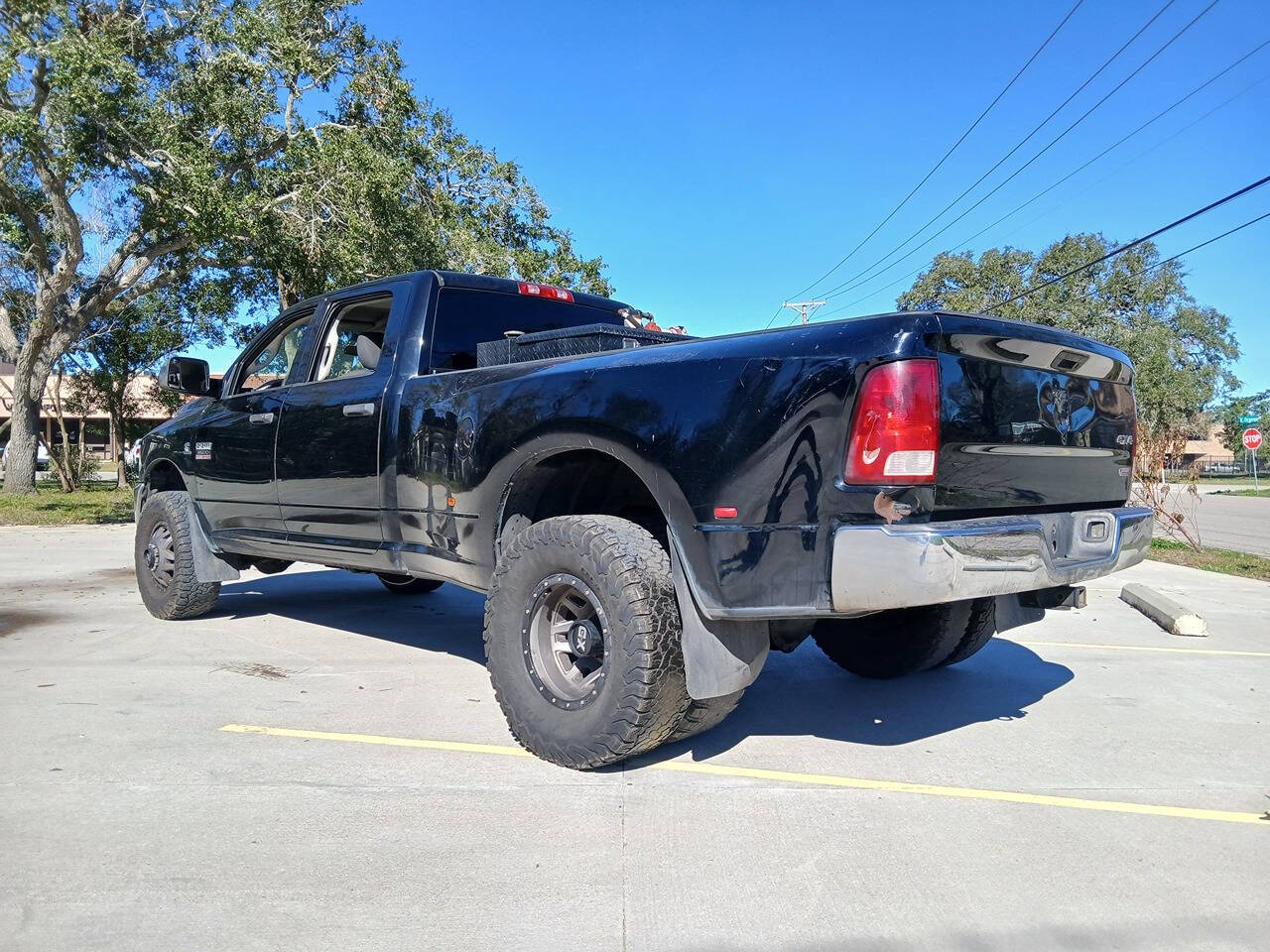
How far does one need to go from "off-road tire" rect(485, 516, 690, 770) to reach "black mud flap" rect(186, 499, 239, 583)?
128 inches

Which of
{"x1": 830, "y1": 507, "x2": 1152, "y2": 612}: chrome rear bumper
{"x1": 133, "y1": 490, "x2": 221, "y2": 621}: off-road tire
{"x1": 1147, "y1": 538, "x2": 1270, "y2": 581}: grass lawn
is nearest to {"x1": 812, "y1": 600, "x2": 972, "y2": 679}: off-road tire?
{"x1": 830, "y1": 507, "x2": 1152, "y2": 612}: chrome rear bumper

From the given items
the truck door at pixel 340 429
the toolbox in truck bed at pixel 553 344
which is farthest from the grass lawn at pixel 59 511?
the toolbox in truck bed at pixel 553 344

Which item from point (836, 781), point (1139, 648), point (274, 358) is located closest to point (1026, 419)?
point (836, 781)

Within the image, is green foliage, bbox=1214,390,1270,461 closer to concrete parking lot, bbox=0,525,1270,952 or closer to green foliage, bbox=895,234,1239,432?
green foliage, bbox=895,234,1239,432

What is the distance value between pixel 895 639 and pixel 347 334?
3.54 metres

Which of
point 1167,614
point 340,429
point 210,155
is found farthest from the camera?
point 210,155

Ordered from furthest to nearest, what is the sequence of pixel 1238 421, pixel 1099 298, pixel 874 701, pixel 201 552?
pixel 1238 421 < pixel 1099 298 < pixel 201 552 < pixel 874 701

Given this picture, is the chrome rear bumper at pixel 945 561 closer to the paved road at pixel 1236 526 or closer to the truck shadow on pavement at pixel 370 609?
the truck shadow on pavement at pixel 370 609

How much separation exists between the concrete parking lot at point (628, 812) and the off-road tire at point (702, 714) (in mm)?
190

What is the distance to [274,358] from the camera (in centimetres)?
565

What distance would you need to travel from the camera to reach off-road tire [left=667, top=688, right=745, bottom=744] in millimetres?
3350

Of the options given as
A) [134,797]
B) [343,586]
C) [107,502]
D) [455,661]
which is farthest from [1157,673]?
[107,502]

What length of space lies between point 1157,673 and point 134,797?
5.32 m

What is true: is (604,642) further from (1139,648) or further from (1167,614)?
(1167,614)
